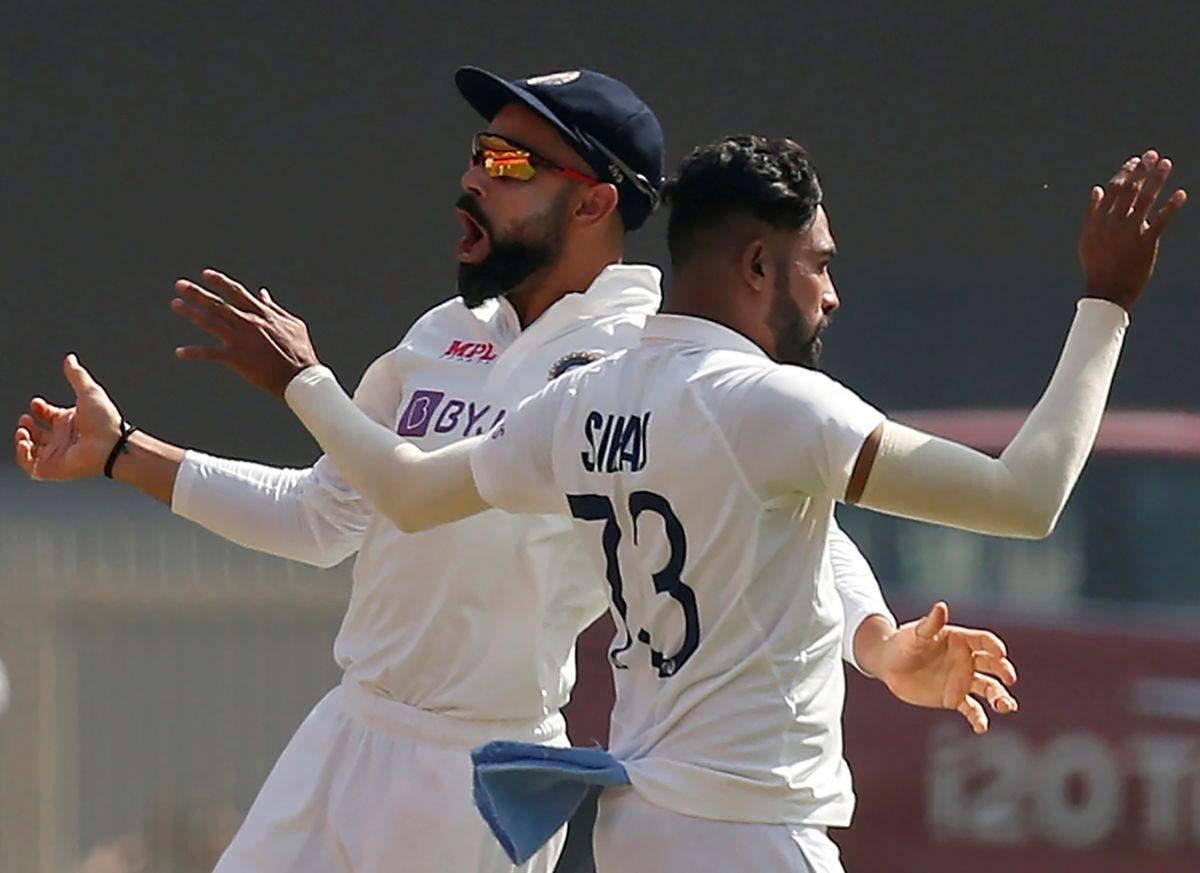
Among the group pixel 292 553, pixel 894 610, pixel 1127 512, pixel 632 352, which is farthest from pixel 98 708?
pixel 632 352

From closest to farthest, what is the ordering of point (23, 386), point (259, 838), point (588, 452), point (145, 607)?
point (588, 452)
point (259, 838)
point (145, 607)
point (23, 386)

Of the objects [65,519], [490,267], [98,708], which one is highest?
[490,267]

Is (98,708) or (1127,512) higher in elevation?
(1127,512)

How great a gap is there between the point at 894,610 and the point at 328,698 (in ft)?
8.49

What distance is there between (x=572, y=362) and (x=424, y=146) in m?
5.20

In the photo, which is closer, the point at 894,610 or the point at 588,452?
the point at 588,452

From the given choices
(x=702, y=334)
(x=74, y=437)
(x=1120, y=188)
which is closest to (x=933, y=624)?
(x=702, y=334)

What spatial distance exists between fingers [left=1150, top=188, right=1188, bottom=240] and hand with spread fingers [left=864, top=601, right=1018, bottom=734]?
54 cm

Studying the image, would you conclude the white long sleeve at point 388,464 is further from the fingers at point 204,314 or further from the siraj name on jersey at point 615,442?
the siraj name on jersey at point 615,442

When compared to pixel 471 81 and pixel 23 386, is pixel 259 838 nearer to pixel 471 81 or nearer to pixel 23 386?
pixel 471 81

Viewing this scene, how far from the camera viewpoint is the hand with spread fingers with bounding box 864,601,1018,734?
10.0 feet

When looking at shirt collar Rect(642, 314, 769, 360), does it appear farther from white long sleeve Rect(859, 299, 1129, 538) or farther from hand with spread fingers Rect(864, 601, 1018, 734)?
hand with spread fingers Rect(864, 601, 1018, 734)

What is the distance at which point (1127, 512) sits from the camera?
20.0ft

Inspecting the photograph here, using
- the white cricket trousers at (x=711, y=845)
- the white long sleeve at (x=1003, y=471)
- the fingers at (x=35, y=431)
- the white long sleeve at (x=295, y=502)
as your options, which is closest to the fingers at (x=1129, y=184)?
the white long sleeve at (x=1003, y=471)
